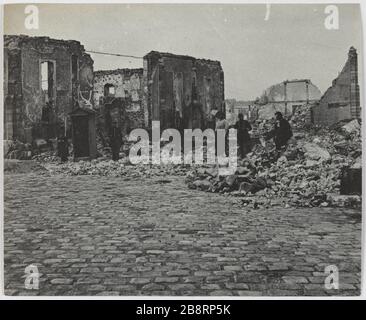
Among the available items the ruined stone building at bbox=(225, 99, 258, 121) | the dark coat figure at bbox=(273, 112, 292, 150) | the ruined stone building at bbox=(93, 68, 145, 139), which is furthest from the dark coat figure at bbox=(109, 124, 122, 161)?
the dark coat figure at bbox=(273, 112, 292, 150)

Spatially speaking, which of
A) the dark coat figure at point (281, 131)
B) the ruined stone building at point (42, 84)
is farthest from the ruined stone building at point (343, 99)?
the ruined stone building at point (42, 84)

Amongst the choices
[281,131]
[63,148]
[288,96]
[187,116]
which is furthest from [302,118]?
[63,148]

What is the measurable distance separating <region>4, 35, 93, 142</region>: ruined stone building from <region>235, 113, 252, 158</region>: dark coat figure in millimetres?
2802

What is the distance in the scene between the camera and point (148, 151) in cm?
720

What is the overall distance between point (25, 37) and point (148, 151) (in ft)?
8.90

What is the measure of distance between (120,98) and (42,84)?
56.1 inches

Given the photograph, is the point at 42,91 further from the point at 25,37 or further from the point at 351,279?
the point at 351,279

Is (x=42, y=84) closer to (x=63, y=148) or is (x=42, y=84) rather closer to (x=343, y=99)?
(x=63, y=148)

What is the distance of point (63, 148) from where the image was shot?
737 cm

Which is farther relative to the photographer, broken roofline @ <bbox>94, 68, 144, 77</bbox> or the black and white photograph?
broken roofline @ <bbox>94, 68, 144, 77</bbox>

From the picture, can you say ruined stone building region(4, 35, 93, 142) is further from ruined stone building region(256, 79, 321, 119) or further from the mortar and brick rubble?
ruined stone building region(256, 79, 321, 119)

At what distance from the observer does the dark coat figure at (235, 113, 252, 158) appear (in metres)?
7.00

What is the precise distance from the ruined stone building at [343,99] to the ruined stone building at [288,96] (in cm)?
19
